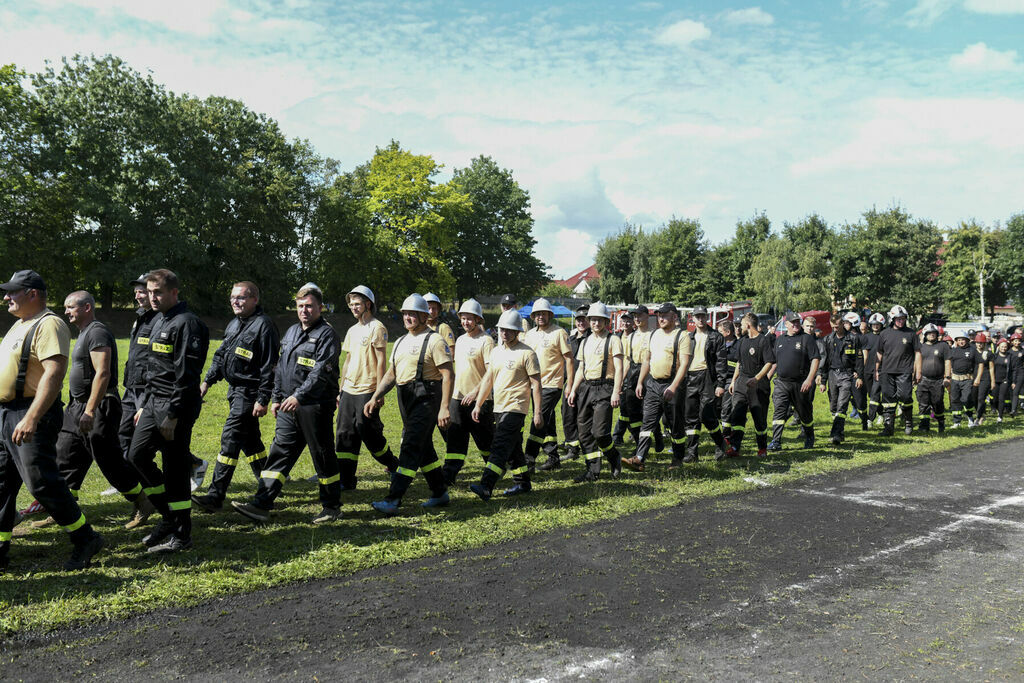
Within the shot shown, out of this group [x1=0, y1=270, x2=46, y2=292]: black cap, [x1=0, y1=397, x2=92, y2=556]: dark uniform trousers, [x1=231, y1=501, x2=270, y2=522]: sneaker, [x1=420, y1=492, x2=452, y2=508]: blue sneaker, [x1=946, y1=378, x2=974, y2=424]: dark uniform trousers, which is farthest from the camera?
[x1=946, y1=378, x2=974, y2=424]: dark uniform trousers

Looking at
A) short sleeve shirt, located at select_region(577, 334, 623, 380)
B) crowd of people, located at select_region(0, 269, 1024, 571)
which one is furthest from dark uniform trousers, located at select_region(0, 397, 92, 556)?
short sleeve shirt, located at select_region(577, 334, 623, 380)

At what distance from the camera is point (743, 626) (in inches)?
173

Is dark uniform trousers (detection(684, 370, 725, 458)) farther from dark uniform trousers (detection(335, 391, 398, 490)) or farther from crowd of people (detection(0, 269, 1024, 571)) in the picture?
dark uniform trousers (detection(335, 391, 398, 490))

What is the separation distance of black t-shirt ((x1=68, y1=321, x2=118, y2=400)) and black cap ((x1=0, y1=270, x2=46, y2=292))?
738 mm

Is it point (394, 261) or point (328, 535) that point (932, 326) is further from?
point (394, 261)

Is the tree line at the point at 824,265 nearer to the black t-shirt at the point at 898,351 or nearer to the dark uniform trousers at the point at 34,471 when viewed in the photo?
the black t-shirt at the point at 898,351

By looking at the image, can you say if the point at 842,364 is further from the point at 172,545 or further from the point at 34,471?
the point at 34,471

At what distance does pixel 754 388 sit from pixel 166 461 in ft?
27.0

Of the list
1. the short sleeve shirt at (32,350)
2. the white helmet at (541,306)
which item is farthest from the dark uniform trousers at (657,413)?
the short sleeve shirt at (32,350)

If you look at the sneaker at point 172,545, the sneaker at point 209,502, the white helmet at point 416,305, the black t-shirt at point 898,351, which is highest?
the white helmet at point 416,305

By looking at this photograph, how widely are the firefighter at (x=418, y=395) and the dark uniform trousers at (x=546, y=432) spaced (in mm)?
1378

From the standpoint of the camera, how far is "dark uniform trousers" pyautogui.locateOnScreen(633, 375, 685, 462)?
9648 mm

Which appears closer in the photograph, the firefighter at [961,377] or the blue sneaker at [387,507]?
the blue sneaker at [387,507]

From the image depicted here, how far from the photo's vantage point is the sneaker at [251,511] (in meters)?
6.50
